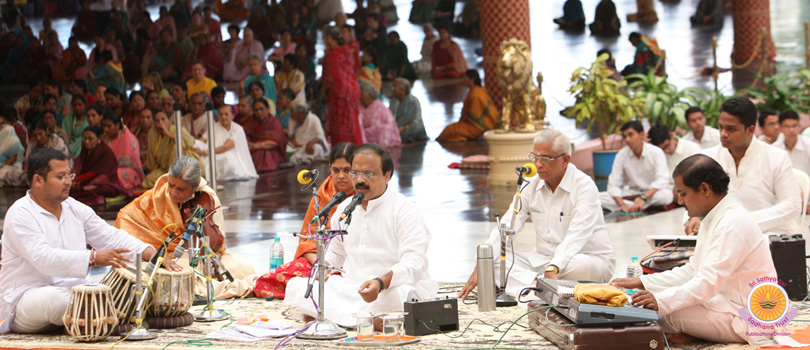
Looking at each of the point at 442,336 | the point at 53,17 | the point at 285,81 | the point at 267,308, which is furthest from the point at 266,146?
the point at 53,17

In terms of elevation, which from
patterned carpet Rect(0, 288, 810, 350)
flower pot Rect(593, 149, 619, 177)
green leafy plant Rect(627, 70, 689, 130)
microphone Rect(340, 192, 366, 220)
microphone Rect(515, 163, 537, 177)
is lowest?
patterned carpet Rect(0, 288, 810, 350)

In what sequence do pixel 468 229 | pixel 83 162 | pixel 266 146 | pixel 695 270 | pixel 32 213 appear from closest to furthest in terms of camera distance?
pixel 695 270 → pixel 32 213 → pixel 468 229 → pixel 83 162 → pixel 266 146

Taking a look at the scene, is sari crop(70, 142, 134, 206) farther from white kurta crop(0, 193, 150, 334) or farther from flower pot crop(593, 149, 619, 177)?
white kurta crop(0, 193, 150, 334)

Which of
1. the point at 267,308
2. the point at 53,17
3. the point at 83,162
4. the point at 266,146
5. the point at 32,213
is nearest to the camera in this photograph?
the point at 32,213

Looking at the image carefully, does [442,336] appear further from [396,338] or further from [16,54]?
[16,54]

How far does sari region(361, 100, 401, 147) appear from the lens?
1410 centimetres

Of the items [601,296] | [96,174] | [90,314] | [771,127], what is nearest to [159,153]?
[96,174]

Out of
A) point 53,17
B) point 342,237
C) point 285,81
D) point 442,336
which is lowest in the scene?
point 442,336

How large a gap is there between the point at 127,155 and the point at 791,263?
7357mm

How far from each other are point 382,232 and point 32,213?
5.42 ft

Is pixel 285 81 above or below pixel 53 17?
below

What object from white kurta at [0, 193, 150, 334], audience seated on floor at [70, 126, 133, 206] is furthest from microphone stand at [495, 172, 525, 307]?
audience seated on floor at [70, 126, 133, 206]

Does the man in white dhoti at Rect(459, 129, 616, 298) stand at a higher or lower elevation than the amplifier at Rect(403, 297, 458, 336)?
higher

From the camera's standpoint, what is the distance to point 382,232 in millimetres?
5027
